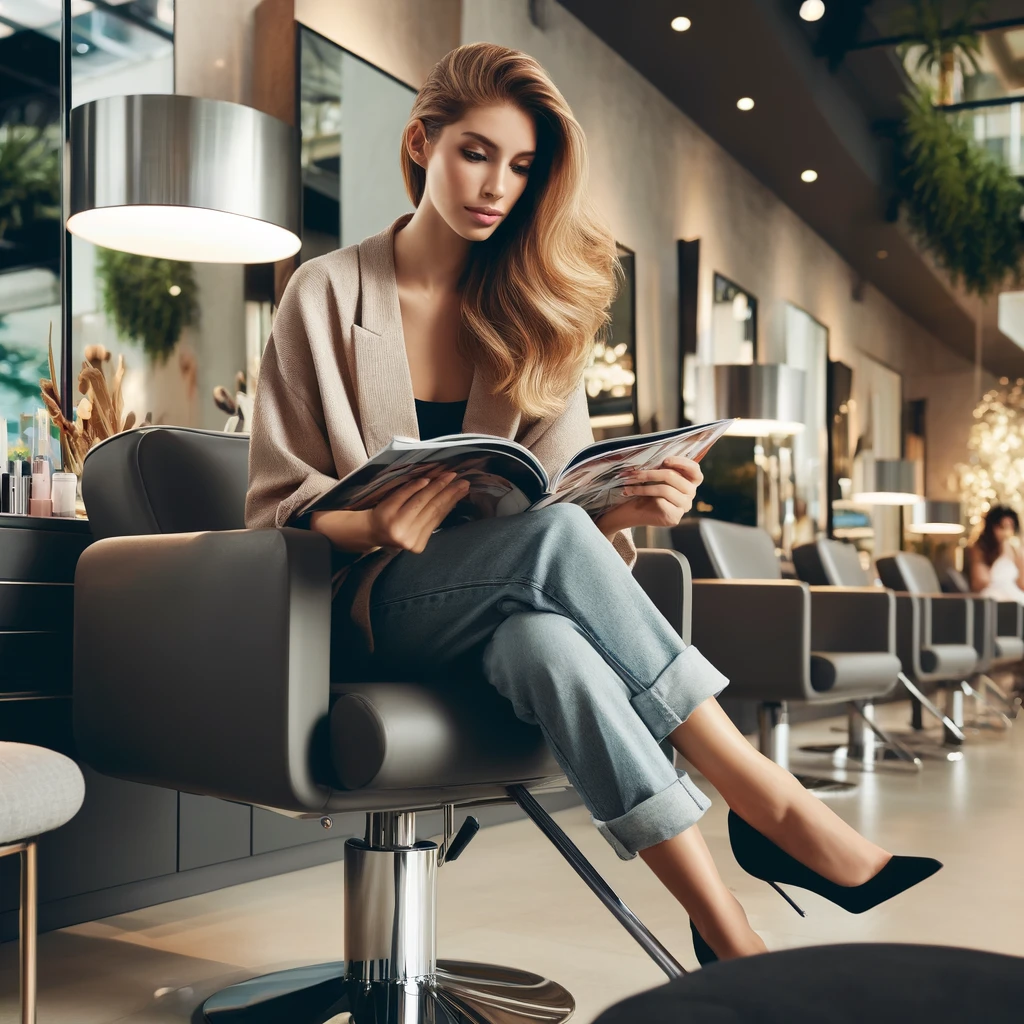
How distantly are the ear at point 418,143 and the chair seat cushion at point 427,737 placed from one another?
752 millimetres

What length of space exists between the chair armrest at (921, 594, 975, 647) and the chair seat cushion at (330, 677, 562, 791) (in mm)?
4550

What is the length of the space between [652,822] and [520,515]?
1.26ft

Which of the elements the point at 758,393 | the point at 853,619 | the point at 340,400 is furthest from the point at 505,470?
the point at 758,393

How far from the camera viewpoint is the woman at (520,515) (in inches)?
50.6

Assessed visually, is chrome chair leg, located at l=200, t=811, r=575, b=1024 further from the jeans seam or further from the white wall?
the white wall

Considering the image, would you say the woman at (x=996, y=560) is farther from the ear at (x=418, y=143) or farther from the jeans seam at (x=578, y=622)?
the jeans seam at (x=578, y=622)

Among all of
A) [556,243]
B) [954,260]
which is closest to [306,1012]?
[556,243]

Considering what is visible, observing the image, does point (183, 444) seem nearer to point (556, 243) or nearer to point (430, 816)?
point (556, 243)

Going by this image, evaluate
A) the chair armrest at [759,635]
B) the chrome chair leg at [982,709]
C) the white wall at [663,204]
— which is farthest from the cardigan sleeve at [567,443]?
the chrome chair leg at [982,709]

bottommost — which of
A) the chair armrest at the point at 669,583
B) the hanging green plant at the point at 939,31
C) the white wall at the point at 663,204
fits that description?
the chair armrest at the point at 669,583

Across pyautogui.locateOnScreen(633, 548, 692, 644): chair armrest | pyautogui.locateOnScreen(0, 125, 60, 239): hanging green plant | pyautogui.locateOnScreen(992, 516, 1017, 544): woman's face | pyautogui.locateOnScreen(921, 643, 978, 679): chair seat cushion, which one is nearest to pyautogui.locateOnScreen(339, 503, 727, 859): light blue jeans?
pyautogui.locateOnScreen(633, 548, 692, 644): chair armrest

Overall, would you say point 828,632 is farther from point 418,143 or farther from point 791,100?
point 791,100

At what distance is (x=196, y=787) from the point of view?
4.76ft

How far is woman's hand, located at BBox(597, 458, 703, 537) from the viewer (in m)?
1.52
